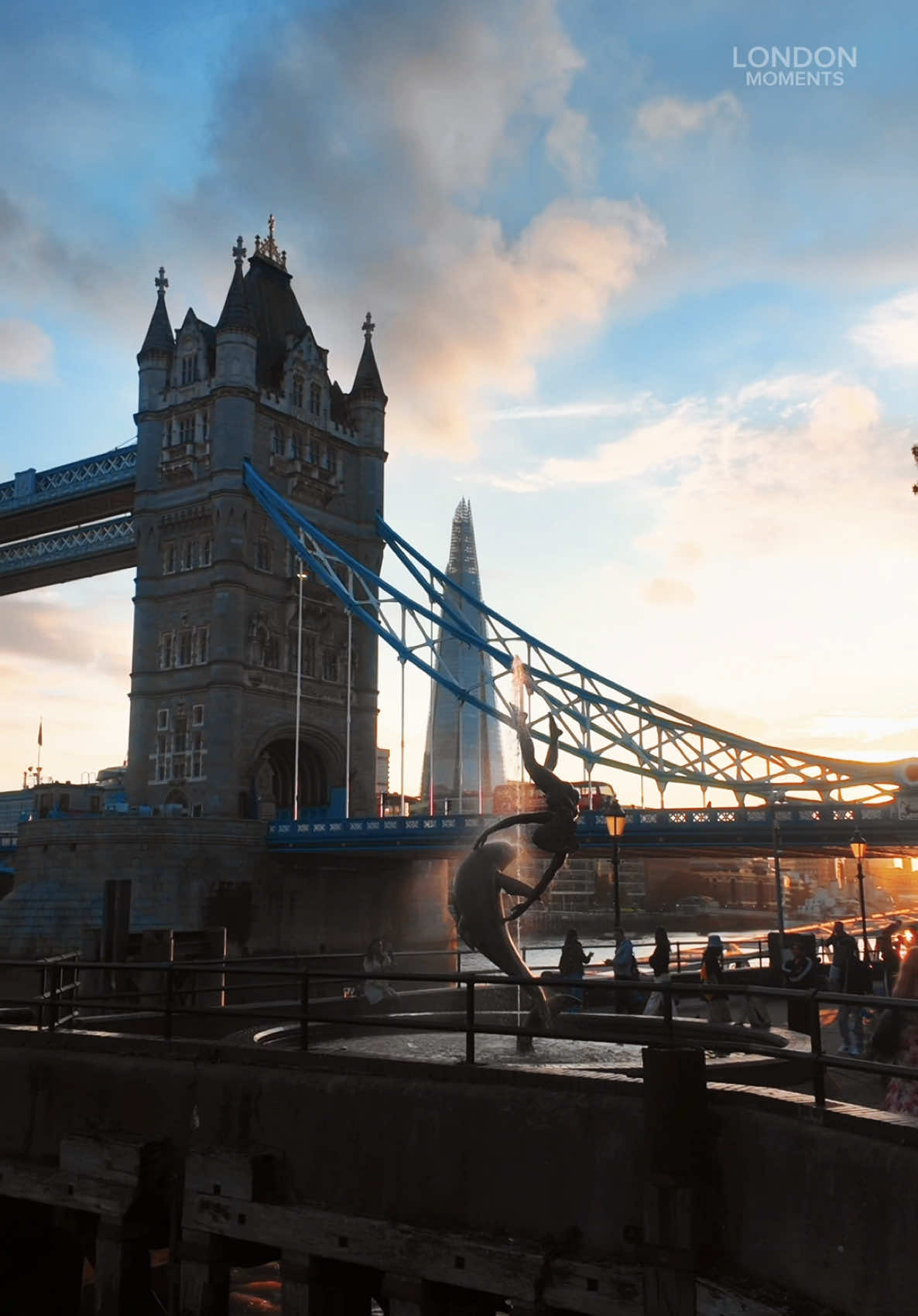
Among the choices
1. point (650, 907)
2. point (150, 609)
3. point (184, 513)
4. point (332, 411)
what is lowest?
point (650, 907)

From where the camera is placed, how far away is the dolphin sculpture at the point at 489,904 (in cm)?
1307

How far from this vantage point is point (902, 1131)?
621cm

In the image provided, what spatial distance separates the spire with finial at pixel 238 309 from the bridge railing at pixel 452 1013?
44.3 meters

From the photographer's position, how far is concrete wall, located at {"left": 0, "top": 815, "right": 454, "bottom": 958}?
155ft

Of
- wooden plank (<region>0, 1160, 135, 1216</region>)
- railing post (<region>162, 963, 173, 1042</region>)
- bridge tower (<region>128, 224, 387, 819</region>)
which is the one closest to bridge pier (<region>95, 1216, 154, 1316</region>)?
wooden plank (<region>0, 1160, 135, 1216</region>)

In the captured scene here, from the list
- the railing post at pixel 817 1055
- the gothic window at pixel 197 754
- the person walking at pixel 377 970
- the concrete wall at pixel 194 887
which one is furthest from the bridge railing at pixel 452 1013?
the gothic window at pixel 197 754

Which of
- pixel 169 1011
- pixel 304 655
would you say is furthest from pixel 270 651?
pixel 169 1011

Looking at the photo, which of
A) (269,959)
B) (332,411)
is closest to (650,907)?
(332,411)

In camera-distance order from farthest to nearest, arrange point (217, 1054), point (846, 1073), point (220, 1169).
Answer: point (846, 1073) → point (217, 1054) → point (220, 1169)

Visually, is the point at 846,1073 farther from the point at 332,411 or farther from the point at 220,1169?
the point at 332,411

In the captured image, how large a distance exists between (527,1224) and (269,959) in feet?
21.4

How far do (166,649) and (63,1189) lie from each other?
167 ft

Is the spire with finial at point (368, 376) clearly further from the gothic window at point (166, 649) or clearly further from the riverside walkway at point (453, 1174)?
the riverside walkway at point (453, 1174)

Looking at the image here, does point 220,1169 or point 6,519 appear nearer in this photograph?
point 220,1169
